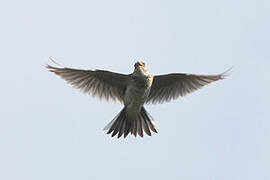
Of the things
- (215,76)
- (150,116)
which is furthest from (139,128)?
(215,76)

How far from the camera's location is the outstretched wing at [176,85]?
24.3 meters

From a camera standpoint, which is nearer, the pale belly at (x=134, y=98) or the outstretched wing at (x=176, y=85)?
the pale belly at (x=134, y=98)

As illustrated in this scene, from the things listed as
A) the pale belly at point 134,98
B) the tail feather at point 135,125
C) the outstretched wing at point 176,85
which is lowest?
the tail feather at point 135,125

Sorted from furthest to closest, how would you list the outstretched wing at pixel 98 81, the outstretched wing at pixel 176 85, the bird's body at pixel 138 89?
the outstretched wing at pixel 176 85
the outstretched wing at pixel 98 81
the bird's body at pixel 138 89

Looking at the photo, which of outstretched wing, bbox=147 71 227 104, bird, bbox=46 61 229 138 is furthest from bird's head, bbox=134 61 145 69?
outstretched wing, bbox=147 71 227 104

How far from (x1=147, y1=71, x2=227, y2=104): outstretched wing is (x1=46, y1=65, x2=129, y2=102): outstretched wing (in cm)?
77

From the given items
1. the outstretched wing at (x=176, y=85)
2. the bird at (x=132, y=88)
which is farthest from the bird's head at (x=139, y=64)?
the outstretched wing at (x=176, y=85)

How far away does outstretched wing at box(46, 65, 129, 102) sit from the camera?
23844 mm

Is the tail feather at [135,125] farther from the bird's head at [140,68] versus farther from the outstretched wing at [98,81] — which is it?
the bird's head at [140,68]

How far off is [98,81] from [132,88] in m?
1.19

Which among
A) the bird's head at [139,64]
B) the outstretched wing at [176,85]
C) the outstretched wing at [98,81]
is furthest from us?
the outstretched wing at [176,85]

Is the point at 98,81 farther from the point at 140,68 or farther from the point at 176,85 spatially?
the point at 176,85

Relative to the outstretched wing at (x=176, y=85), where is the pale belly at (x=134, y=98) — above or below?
below

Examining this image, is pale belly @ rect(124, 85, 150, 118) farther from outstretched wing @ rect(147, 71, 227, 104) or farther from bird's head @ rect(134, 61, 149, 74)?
outstretched wing @ rect(147, 71, 227, 104)
